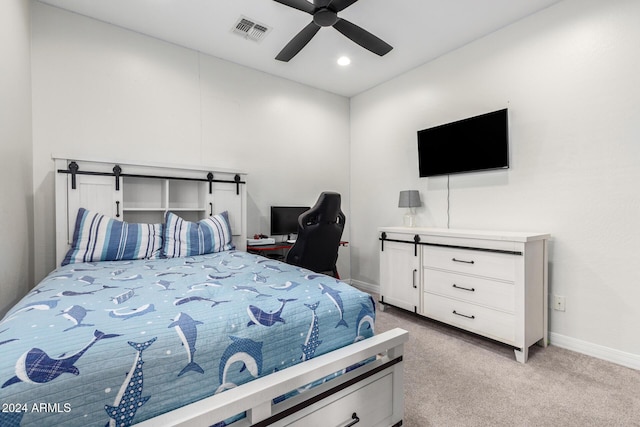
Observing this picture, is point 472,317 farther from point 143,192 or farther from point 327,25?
point 143,192

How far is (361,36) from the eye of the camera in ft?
7.56

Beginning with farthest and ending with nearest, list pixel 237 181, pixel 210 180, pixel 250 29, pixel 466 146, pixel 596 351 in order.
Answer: pixel 237 181, pixel 210 180, pixel 466 146, pixel 250 29, pixel 596 351

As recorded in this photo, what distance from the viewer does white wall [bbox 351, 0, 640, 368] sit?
2.11 metres

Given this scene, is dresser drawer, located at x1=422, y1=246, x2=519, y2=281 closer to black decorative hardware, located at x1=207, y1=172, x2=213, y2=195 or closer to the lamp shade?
the lamp shade

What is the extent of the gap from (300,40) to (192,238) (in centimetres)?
185

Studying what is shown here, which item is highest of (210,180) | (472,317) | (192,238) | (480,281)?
(210,180)

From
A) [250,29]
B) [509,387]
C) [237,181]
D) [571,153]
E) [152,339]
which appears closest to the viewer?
[152,339]

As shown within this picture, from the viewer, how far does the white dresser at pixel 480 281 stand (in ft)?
7.07

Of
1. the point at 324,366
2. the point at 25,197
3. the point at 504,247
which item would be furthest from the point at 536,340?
the point at 25,197

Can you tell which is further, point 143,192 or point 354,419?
point 143,192

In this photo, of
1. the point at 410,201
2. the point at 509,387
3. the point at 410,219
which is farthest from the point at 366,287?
the point at 509,387

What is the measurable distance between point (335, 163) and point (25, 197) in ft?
10.7

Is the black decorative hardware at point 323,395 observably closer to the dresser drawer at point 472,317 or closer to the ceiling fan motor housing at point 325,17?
the dresser drawer at point 472,317

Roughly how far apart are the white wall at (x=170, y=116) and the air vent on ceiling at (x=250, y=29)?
602 millimetres
